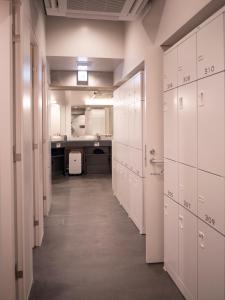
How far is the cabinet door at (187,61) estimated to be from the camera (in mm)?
2479

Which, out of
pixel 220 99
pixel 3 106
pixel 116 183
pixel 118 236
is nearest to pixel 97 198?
pixel 116 183

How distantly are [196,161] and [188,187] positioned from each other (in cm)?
29

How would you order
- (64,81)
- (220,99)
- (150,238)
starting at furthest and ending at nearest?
(64,81) < (150,238) < (220,99)

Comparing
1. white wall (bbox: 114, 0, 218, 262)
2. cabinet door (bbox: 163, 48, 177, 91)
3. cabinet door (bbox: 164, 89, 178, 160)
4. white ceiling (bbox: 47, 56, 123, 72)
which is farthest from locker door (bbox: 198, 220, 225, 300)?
white ceiling (bbox: 47, 56, 123, 72)

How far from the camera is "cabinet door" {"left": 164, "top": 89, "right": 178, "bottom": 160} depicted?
9.69 ft

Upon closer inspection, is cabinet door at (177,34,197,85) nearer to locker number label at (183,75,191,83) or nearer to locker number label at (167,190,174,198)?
locker number label at (183,75,191,83)

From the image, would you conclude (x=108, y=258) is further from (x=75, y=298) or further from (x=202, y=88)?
(x=202, y=88)

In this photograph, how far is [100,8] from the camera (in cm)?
379

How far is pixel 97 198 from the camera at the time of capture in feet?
22.3

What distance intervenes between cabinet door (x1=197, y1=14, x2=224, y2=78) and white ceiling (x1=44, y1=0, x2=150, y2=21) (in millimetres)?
1638

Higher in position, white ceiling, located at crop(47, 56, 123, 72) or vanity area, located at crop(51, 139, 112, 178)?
white ceiling, located at crop(47, 56, 123, 72)

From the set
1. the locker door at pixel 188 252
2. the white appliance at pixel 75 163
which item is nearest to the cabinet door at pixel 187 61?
the locker door at pixel 188 252

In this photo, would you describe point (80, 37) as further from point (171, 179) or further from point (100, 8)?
point (171, 179)

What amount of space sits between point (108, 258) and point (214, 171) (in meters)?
2.02
